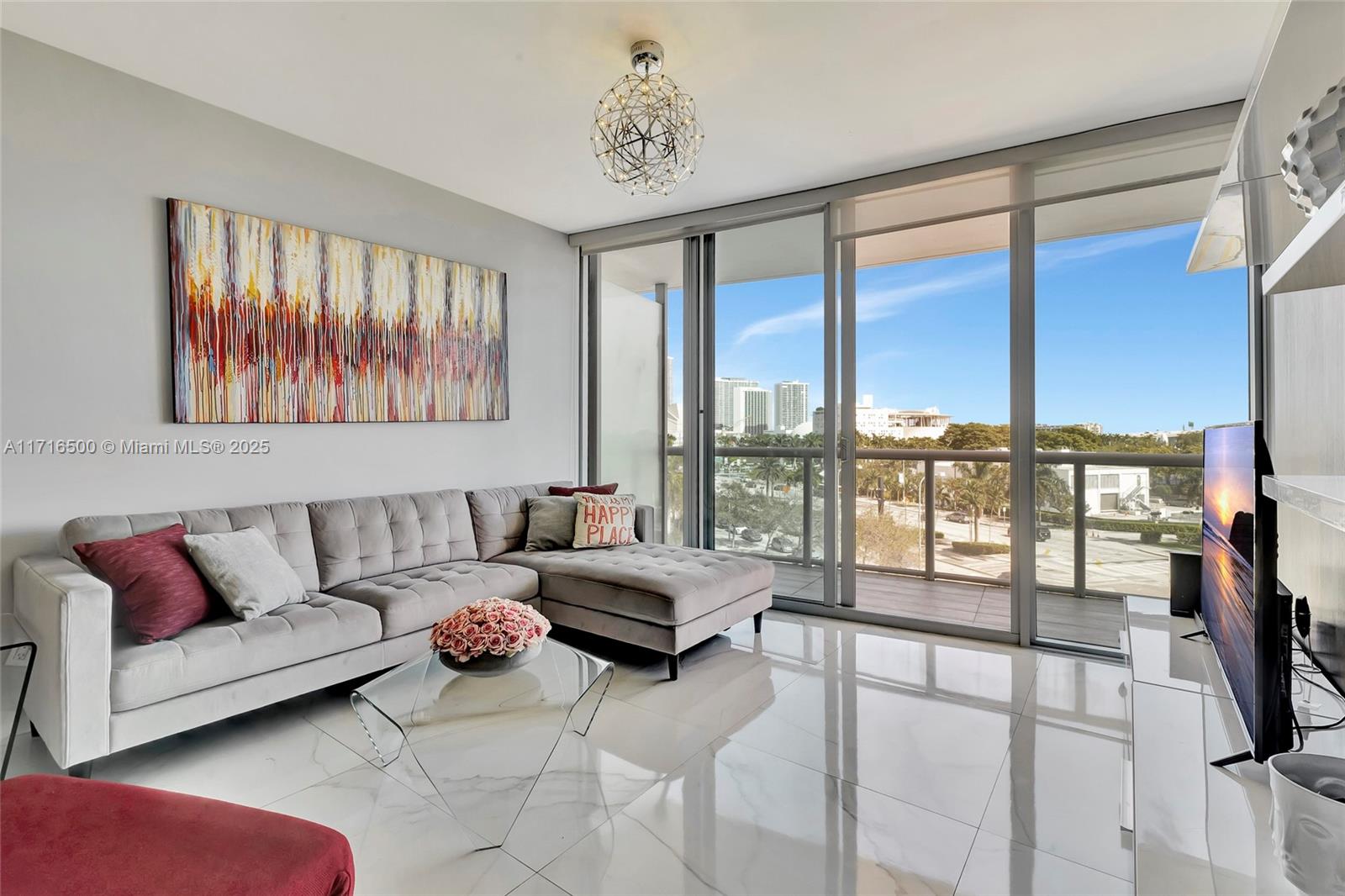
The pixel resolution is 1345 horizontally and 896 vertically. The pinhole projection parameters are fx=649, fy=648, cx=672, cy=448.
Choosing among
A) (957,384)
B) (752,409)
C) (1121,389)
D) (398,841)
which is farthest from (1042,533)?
(398,841)

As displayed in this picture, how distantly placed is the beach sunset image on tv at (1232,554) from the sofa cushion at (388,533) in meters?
3.33

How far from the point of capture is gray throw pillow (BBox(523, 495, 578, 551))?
3.96m

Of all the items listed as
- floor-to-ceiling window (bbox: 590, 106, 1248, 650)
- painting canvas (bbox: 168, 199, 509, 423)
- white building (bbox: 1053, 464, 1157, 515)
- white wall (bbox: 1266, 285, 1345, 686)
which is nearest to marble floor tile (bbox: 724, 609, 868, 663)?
floor-to-ceiling window (bbox: 590, 106, 1248, 650)

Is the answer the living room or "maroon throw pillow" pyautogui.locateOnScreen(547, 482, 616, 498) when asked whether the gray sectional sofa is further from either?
"maroon throw pillow" pyautogui.locateOnScreen(547, 482, 616, 498)

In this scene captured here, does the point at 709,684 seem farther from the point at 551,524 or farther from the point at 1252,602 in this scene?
the point at 1252,602

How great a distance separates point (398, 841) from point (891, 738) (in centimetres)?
171

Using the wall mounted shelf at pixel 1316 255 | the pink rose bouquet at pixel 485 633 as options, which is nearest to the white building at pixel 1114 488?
the wall mounted shelf at pixel 1316 255

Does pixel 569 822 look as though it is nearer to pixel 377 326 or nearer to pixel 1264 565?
pixel 1264 565

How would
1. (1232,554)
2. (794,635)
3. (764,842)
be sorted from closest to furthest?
1. (1232,554)
2. (764,842)
3. (794,635)

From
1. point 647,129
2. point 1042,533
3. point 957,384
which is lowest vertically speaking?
point 1042,533

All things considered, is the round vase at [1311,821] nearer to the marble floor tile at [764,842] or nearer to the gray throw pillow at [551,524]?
the marble floor tile at [764,842]

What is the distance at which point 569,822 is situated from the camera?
1.91m

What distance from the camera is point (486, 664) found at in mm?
2070

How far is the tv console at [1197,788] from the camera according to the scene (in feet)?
3.50
